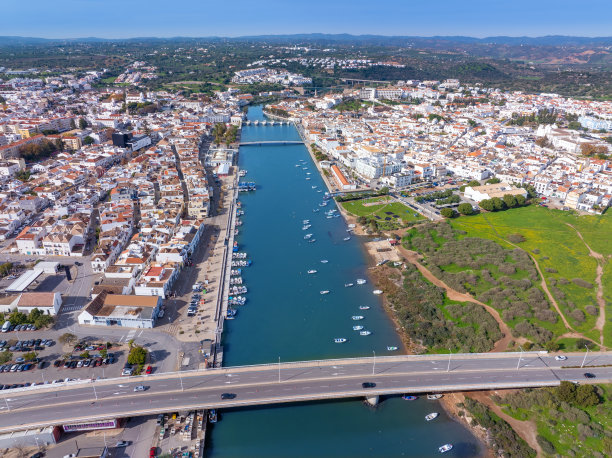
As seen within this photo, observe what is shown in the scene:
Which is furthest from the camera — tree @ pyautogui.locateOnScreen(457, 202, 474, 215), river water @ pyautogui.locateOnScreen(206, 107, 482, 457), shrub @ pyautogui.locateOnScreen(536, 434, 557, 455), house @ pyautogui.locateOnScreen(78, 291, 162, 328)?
tree @ pyautogui.locateOnScreen(457, 202, 474, 215)

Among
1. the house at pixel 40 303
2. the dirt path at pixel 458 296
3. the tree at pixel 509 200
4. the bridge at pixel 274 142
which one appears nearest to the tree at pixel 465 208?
the tree at pixel 509 200

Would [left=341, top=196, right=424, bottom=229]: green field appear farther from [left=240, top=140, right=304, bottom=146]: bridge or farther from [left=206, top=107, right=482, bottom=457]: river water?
[left=240, top=140, right=304, bottom=146]: bridge

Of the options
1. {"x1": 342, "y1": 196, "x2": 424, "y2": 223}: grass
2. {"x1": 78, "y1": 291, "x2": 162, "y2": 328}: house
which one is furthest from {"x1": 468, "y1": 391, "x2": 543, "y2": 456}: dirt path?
{"x1": 342, "y1": 196, "x2": 424, "y2": 223}: grass

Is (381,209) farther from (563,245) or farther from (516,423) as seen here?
(516,423)

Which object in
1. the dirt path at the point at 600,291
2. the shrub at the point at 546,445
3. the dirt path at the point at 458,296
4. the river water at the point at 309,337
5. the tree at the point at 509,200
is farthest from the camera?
the tree at the point at 509,200

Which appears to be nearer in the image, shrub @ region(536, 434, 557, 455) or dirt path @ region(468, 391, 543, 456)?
shrub @ region(536, 434, 557, 455)

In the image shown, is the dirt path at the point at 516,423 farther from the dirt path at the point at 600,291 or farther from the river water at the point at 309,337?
the dirt path at the point at 600,291

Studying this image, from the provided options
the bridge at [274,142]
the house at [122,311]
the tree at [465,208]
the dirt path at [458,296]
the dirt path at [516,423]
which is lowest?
the dirt path at [516,423]
